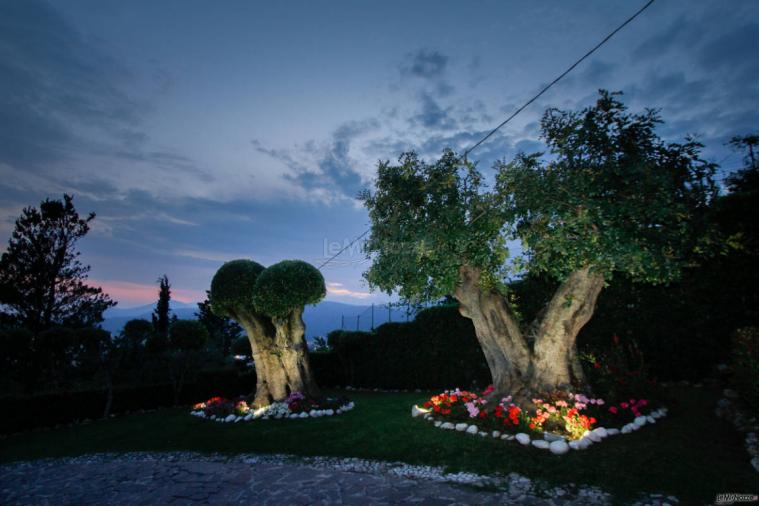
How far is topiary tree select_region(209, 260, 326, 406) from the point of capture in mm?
12086

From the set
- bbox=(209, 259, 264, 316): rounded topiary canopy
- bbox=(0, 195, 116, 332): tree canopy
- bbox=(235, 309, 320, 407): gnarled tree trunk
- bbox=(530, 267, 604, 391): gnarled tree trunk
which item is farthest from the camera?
bbox=(0, 195, 116, 332): tree canopy

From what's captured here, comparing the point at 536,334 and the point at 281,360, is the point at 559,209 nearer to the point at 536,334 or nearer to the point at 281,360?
the point at 536,334

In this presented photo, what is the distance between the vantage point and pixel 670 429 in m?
6.68

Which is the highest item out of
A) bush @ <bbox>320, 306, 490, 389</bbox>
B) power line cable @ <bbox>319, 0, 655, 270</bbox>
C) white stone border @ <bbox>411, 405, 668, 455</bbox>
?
power line cable @ <bbox>319, 0, 655, 270</bbox>

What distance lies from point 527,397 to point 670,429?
2607 mm

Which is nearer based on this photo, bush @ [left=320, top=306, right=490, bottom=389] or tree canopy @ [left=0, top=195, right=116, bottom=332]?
bush @ [left=320, top=306, right=490, bottom=389]

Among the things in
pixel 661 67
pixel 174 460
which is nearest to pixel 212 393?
pixel 174 460

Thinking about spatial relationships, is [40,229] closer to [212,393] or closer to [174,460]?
[212,393]

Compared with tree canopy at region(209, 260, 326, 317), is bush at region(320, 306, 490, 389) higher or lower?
lower

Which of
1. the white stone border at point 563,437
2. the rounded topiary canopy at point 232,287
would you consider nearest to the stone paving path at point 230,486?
the white stone border at point 563,437

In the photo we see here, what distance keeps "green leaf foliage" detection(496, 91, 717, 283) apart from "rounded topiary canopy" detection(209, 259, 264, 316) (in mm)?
9255

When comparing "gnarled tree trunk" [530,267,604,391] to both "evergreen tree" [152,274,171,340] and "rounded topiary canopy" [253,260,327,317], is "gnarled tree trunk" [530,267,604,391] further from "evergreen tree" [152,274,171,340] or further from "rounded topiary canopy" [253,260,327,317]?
"evergreen tree" [152,274,171,340]

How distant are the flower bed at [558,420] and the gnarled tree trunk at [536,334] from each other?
607 mm

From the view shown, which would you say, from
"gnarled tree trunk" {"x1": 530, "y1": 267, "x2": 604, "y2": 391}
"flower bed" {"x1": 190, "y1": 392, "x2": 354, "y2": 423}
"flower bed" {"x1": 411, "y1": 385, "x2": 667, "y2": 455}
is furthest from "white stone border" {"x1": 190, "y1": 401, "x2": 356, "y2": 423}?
"gnarled tree trunk" {"x1": 530, "y1": 267, "x2": 604, "y2": 391}
